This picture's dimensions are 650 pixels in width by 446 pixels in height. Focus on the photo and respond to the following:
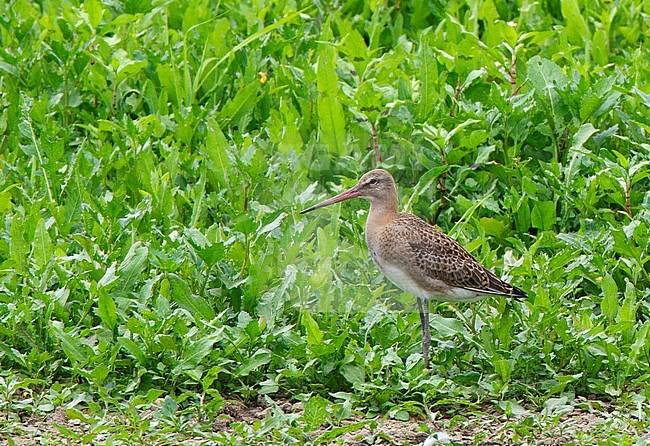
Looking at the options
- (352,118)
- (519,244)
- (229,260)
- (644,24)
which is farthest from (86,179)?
(644,24)

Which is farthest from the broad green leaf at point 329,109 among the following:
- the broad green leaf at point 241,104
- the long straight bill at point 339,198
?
the long straight bill at point 339,198

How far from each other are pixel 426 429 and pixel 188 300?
1368 millimetres

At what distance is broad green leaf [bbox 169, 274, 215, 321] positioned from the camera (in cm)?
590

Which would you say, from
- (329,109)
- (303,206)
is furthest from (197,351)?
(329,109)

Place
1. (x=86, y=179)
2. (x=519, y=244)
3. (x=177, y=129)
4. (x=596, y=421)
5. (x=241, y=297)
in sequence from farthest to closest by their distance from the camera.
Result: (x=177, y=129) → (x=86, y=179) → (x=519, y=244) → (x=241, y=297) → (x=596, y=421)

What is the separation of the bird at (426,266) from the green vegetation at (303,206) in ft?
0.48

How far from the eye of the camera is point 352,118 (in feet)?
25.9

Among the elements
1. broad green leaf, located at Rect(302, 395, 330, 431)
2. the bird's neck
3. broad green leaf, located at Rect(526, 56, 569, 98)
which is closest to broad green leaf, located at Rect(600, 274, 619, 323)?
the bird's neck

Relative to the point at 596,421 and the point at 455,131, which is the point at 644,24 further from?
the point at 596,421

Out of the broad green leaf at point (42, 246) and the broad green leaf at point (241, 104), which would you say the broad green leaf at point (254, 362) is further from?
the broad green leaf at point (241, 104)

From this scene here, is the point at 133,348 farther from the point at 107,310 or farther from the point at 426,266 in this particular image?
the point at 426,266

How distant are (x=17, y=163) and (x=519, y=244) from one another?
10.3 ft

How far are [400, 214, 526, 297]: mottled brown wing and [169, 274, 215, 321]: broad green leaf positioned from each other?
3.47 ft

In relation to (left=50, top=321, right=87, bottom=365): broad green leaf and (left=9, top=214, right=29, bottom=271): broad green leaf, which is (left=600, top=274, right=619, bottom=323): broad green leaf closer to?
(left=50, top=321, right=87, bottom=365): broad green leaf
